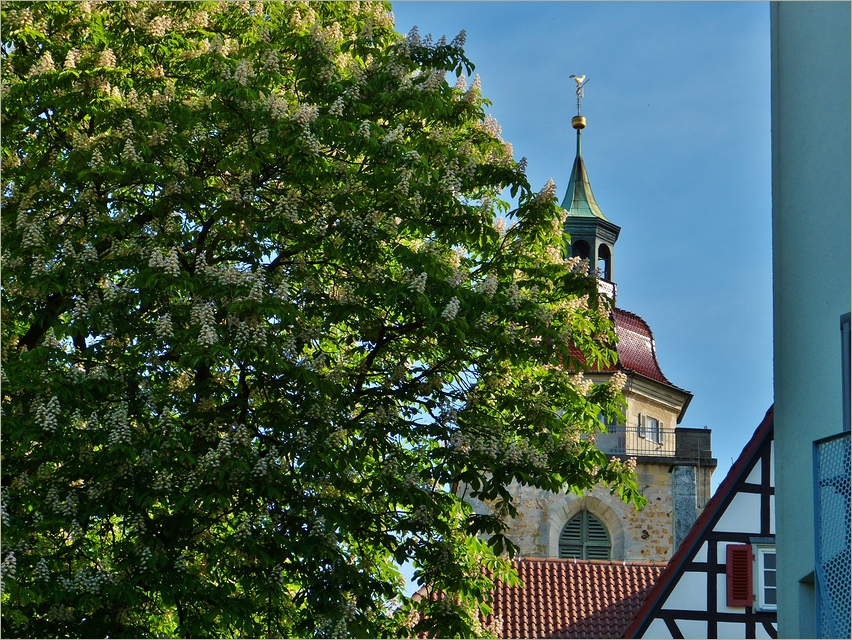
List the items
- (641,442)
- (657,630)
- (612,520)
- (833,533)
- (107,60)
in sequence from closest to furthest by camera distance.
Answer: (833,533)
(107,60)
(657,630)
(612,520)
(641,442)

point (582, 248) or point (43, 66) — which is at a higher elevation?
point (582, 248)

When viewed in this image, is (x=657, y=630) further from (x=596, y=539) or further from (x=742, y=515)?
(x=596, y=539)

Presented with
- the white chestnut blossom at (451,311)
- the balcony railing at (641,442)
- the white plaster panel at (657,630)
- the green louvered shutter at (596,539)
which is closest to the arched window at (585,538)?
the green louvered shutter at (596,539)

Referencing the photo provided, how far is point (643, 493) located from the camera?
39875 millimetres

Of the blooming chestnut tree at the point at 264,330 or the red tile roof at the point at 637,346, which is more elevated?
the red tile roof at the point at 637,346

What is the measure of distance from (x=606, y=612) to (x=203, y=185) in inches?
627

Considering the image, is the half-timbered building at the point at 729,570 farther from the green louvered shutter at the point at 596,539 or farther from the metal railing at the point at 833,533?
the green louvered shutter at the point at 596,539

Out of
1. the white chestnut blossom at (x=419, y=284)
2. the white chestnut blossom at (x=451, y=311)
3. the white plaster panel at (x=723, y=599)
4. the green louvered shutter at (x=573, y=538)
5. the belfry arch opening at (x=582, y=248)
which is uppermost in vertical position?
the belfry arch opening at (x=582, y=248)

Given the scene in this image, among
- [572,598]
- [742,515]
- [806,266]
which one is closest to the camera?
[806,266]

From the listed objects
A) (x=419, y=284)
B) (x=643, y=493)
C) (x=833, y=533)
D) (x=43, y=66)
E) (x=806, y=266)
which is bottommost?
(x=833, y=533)

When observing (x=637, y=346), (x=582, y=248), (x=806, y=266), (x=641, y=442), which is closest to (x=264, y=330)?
(x=806, y=266)

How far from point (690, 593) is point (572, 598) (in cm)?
631

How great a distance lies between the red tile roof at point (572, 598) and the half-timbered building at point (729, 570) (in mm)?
4541

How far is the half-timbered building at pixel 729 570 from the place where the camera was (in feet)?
63.1
